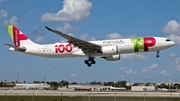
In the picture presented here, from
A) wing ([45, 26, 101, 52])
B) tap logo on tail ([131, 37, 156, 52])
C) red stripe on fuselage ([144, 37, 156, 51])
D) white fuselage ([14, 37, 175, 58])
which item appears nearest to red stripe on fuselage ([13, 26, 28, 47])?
white fuselage ([14, 37, 175, 58])

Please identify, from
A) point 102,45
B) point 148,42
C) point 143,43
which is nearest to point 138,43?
point 143,43

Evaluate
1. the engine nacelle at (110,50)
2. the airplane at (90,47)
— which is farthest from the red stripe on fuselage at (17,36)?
the engine nacelle at (110,50)

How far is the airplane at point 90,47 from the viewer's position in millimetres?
42344

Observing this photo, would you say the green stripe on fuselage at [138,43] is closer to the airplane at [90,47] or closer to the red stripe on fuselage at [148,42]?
the airplane at [90,47]

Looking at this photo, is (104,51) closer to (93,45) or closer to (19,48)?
(93,45)

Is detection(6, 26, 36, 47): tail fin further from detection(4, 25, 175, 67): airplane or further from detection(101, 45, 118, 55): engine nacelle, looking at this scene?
detection(101, 45, 118, 55): engine nacelle

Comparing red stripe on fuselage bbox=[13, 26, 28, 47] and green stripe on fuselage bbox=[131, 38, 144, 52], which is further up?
red stripe on fuselage bbox=[13, 26, 28, 47]

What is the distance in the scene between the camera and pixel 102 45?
1756 inches

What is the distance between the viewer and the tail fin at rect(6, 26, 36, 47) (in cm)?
5050

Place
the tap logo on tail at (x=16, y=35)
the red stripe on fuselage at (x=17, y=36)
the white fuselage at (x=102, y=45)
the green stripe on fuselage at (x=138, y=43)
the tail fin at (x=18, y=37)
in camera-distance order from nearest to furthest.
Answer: the green stripe on fuselage at (x=138, y=43), the white fuselage at (x=102, y=45), the tail fin at (x=18, y=37), the red stripe on fuselage at (x=17, y=36), the tap logo on tail at (x=16, y=35)

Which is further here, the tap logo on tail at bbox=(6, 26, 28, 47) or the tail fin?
the tap logo on tail at bbox=(6, 26, 28, 47)

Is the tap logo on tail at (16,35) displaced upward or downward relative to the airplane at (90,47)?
upward

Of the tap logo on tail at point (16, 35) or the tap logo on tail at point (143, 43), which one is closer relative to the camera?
the tap logo on tail at point (143, 43)

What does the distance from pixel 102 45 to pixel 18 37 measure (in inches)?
749
